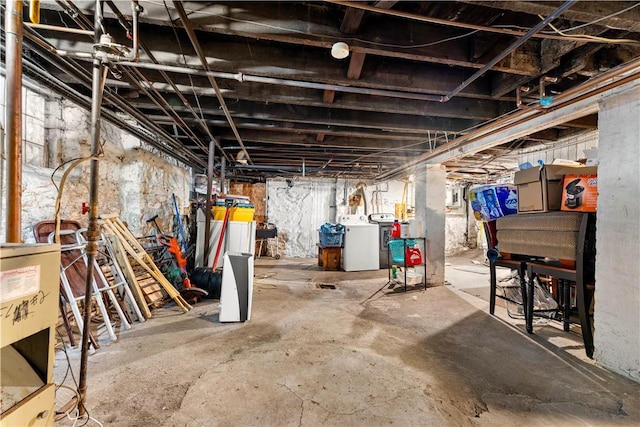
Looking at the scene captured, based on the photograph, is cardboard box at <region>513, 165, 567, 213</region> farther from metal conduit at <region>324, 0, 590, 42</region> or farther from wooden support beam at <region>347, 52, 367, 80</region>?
wooden support beam at <region>347, 52, 367, 80</region>

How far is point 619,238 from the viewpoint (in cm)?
187

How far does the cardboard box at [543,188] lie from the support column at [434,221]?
192 centimetres

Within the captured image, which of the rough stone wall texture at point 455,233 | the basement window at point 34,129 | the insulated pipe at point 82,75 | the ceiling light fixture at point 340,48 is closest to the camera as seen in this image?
the insulated pipe at point 82,75

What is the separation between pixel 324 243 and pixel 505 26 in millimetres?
4548

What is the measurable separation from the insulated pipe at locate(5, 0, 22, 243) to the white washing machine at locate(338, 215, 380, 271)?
4712mm

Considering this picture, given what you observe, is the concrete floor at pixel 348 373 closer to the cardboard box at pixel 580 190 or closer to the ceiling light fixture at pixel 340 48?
the cardboard box at pixel 580 190

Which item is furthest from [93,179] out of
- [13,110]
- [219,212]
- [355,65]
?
[219,212]

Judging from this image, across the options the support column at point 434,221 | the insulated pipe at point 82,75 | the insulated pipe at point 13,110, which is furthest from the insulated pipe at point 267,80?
the support column at point 434,221

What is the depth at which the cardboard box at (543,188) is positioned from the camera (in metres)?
2.26

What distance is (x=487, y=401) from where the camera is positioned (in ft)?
5.16

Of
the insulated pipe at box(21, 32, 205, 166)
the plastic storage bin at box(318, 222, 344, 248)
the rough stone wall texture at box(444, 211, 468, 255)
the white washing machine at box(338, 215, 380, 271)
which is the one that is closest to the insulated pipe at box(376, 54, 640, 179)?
the white washing machine at box(338, 215, 380, 271)

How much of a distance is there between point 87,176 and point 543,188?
4652 millimetres

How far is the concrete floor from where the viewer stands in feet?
4.75

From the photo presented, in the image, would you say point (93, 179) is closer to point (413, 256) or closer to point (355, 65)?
point (355, 65)
